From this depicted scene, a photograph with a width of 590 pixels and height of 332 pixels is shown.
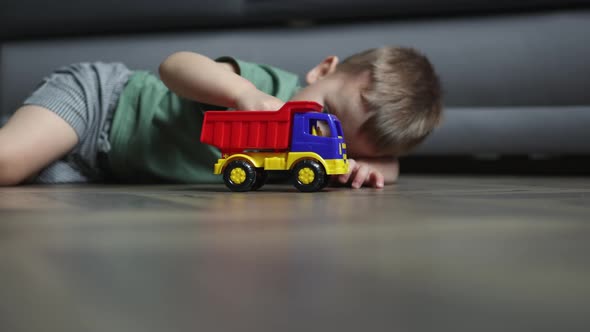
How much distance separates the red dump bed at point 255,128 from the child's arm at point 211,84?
2.0 inches

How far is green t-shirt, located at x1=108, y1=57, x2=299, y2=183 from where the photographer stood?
43.9 inches

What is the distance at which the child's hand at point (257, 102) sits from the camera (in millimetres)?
805

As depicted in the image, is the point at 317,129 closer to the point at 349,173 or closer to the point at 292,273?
the point at 349,173

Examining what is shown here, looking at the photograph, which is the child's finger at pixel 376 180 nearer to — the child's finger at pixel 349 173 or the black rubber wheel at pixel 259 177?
the child's finger at pixel 349 173

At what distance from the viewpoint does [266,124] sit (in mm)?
758

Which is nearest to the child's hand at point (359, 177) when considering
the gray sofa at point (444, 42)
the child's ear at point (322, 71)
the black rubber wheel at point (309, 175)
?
the black rubber wheel at point (309, 175)

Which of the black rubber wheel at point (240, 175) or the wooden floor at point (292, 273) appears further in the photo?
the black rubber wheel at point (240, 175)

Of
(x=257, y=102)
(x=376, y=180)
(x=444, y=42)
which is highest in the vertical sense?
(x=444, y=42)

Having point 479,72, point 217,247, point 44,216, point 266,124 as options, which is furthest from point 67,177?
point 479,72

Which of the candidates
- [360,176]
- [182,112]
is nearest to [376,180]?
[360,176]

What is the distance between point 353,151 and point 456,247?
0.68 m

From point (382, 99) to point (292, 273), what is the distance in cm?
70

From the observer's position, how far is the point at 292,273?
27 centimetres

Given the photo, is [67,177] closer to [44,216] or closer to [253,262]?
[44,216]
